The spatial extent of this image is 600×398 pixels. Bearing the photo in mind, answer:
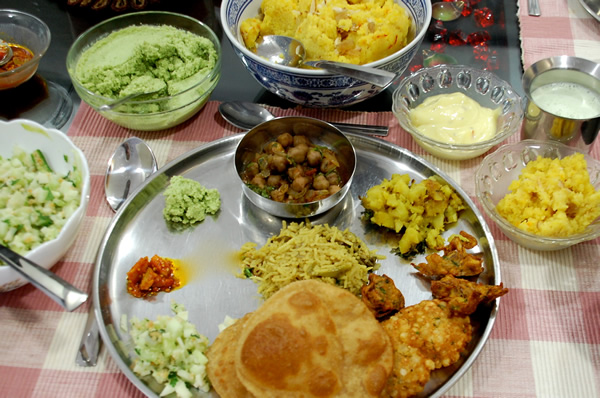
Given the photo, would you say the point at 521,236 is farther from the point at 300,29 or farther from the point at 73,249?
the point at 73,249

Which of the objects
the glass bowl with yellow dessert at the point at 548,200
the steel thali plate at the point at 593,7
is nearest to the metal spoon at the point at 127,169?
the glass bowl with yellow dessert at the point at 548,200

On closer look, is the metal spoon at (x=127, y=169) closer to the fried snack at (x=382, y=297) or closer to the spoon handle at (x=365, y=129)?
the spoon handle at (x=365, y=129)

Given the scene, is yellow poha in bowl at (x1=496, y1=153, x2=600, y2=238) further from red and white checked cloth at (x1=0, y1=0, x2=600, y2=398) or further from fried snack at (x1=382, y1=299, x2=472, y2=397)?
fried snack at (x1=382, y1=299, x2=472, y2=397)

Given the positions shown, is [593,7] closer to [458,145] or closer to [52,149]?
[458,145]

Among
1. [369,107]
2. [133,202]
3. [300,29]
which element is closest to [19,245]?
[133,202]

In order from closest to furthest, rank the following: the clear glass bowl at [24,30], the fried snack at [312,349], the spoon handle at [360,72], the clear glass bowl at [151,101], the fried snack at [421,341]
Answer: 1. the fried snack at [312,349]
2. the fried snack at [421,341]
3. the spoon handle at [360,72]
4. the clear glass bowl at [151,101]
5. the clear glass bowl at [24,30]

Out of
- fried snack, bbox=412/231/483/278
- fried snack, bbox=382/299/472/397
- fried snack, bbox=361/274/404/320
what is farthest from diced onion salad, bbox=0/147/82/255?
fried snack, bbox=412/231/483/278

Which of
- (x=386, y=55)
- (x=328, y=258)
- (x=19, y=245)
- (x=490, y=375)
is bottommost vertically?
(x=490, y=375)

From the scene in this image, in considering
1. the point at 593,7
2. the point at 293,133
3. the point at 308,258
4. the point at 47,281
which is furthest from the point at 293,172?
the point at 593,7
